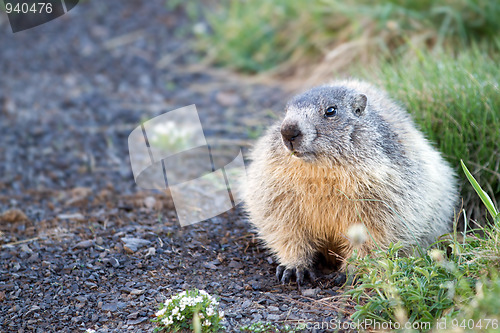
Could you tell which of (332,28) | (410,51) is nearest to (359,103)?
(410,51)

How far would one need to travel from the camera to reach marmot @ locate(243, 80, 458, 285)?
3.91 metres

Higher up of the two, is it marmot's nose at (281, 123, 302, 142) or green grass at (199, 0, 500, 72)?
marmot's nose at (281, 123, 302, 142)

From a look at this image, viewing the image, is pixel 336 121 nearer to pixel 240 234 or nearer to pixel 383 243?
pixel 383 243

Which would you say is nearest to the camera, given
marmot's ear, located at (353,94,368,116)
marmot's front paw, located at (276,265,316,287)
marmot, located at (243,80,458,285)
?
marmot, located at (243,80,458,285)

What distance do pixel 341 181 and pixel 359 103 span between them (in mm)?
642

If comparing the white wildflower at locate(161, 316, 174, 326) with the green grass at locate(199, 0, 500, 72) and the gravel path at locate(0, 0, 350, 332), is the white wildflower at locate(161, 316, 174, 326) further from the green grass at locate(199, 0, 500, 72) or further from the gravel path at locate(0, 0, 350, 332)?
the green grass at locate(199, 0, 500, 72)

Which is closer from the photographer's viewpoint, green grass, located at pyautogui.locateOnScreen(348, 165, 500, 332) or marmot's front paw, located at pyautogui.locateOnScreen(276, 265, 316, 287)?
green grass, located at pyautogui.locateOnScreen(348, 165, 500, 332)

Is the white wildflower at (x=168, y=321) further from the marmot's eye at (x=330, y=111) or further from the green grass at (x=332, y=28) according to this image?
the green grass at (x=332, y=28)

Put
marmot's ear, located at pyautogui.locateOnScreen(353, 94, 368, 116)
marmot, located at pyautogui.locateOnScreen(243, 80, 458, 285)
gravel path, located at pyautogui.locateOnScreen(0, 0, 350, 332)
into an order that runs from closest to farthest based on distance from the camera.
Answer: gravel path, located at pyautogui.locateOnScreen(0, 0, 350, 332)
marmot, located at pyautogui.locateOnScreen(243, 80, 458, 285)
marmot's ear, located at pyautogui.locateOnScreen(353, 94, 368, 116)

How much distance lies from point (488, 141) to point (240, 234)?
2.56 metres

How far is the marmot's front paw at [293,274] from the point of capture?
4272 mm

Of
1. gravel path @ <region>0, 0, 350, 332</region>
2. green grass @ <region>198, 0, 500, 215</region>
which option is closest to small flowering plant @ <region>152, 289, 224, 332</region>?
gravel path @ <region>0, 0, 350, 332</region>

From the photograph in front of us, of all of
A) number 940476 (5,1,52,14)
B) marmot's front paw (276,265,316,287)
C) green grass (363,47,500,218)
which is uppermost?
number 940476 (5,1,52,14)

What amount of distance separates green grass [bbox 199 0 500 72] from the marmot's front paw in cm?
A: 419
